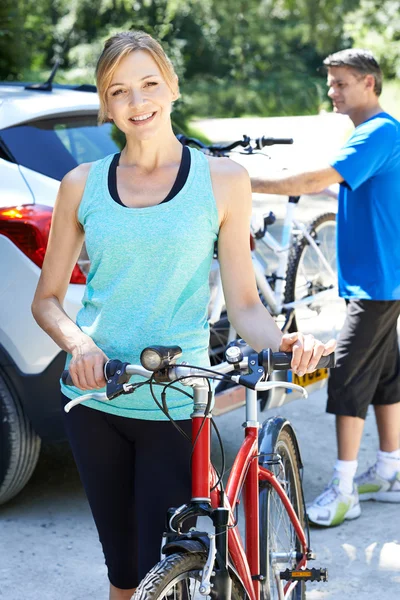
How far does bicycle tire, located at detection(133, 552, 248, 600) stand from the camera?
2107mm

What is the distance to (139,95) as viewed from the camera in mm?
2480

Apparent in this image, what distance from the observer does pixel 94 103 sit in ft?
16.0

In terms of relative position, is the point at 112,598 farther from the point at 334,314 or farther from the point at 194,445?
the point at 334,314

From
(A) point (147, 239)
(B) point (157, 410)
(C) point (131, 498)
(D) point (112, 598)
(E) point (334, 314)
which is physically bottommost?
(E) point (334, 314)

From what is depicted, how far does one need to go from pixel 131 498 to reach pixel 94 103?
2745mm

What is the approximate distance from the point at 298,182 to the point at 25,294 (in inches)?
53.0

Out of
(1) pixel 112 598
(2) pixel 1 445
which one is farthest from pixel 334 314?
(1) pixel 112 598

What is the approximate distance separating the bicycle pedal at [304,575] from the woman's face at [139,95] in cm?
148

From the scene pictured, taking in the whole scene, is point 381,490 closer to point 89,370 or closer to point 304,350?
point 304,350

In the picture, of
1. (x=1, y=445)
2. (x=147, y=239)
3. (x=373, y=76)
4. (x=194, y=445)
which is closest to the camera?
(x=194, y=445)

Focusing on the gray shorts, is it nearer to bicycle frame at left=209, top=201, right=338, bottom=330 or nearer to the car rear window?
bicycle frame at left=209, top=201, right=338, bottom=330

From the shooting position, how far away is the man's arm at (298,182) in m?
4.38

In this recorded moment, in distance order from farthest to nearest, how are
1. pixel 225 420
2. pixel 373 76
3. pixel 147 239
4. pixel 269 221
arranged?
1. pixel 225 420
2. pixel 269 221
3. pixel 373 76
4. pixel 147 239

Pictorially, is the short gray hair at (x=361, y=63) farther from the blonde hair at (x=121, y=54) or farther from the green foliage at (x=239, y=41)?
the green foliage at (x=239, y=41)
